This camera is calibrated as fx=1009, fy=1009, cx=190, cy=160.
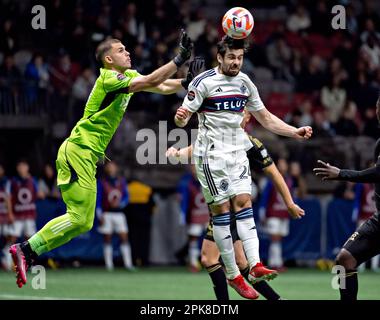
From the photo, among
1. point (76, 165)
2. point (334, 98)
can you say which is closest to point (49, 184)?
point (334, 98)

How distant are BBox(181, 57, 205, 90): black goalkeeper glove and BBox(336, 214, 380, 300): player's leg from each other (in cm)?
233

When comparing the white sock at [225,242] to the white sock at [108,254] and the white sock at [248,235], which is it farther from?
the white sock at [108,254]

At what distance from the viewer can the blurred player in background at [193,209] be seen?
1917 cm

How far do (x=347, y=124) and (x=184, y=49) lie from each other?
40.7 feet

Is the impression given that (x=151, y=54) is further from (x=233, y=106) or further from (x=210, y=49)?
(x=233, y=106)

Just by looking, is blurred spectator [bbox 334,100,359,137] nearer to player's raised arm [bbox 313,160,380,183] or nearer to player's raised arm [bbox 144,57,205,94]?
player's raised arm [bbox 144,57,205,94]

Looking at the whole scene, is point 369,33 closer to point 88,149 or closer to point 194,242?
point 194,242

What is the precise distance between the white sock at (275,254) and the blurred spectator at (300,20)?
7544 millimetres

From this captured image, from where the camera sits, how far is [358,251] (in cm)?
977

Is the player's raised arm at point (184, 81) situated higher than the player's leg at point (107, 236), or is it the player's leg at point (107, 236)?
the player's raised arm at point (184, 81)

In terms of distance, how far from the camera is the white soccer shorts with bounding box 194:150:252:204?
32.7 feet

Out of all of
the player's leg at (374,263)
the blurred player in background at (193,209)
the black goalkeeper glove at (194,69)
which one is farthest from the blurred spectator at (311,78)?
the black goalkeeper glove at (194,69)

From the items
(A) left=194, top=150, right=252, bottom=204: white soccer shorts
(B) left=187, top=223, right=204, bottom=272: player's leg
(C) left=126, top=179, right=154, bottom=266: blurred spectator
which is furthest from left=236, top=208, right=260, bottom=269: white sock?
(C) left=126, top=179, right=154, bottom=266: blurred spectator

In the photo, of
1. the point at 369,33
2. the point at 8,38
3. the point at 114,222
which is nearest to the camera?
the point at 114,222
